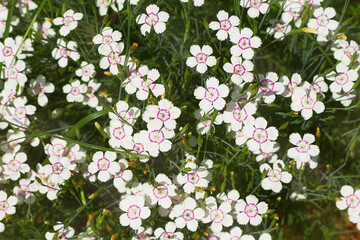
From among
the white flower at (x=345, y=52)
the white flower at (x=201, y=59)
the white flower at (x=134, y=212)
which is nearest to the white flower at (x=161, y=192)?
the white flower at (x=134, y=212)

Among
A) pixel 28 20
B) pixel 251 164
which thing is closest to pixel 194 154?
pixel 251 164

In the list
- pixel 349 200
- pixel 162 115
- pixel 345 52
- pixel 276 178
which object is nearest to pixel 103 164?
pixel 162 115

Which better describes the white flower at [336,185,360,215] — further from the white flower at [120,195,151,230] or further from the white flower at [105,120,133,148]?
the white flower at [105,120,133,148]

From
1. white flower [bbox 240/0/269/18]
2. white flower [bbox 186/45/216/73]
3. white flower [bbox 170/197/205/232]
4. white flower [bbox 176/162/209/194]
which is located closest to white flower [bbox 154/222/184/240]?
white flower [bbox 170/197/205/232]

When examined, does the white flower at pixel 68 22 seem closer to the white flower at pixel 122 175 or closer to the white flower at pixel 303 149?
the white flower at pixel 122 175

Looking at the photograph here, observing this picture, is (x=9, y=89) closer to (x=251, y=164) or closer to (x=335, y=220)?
(x=251, y=164)
